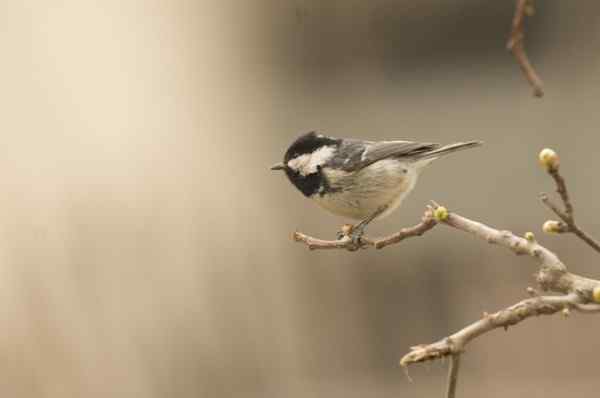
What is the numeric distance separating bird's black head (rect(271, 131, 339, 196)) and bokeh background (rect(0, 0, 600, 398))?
1828 mm

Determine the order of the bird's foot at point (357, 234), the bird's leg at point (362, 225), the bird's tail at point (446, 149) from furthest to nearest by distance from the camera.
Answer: the bird's tail at point (446, 149) < the bird's leg at point (362, 225) < the bird's foot at point (357, 234)

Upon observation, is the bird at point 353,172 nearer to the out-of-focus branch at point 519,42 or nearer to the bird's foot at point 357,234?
the bird's foot at point 357,234

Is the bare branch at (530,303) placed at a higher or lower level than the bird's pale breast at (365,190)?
lower

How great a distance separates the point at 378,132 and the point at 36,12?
2594mm

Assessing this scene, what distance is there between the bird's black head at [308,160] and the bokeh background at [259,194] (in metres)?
1.83

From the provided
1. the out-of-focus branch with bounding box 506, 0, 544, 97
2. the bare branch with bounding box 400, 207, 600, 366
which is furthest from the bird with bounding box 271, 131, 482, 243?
the bare branch with bounding box 400, 207, 600, 366

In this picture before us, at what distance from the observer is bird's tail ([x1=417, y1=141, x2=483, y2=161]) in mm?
2719

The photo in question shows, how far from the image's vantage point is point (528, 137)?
269 inches

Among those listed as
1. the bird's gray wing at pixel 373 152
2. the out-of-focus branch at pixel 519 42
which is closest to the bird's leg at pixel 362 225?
the bird's gray wing at pixel 373 152

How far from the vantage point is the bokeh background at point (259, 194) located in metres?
4.78

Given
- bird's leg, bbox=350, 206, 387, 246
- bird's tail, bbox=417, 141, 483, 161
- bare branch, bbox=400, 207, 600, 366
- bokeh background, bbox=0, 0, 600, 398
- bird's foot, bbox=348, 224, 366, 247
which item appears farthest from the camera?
bokeh background, bbox=0, 0, 600, 398

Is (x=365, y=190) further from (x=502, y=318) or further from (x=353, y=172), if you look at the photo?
(x=502, y=318)

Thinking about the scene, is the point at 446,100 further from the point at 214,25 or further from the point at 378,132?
the point at 214,25

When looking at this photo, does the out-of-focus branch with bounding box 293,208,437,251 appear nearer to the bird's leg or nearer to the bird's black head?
the bird's leg
